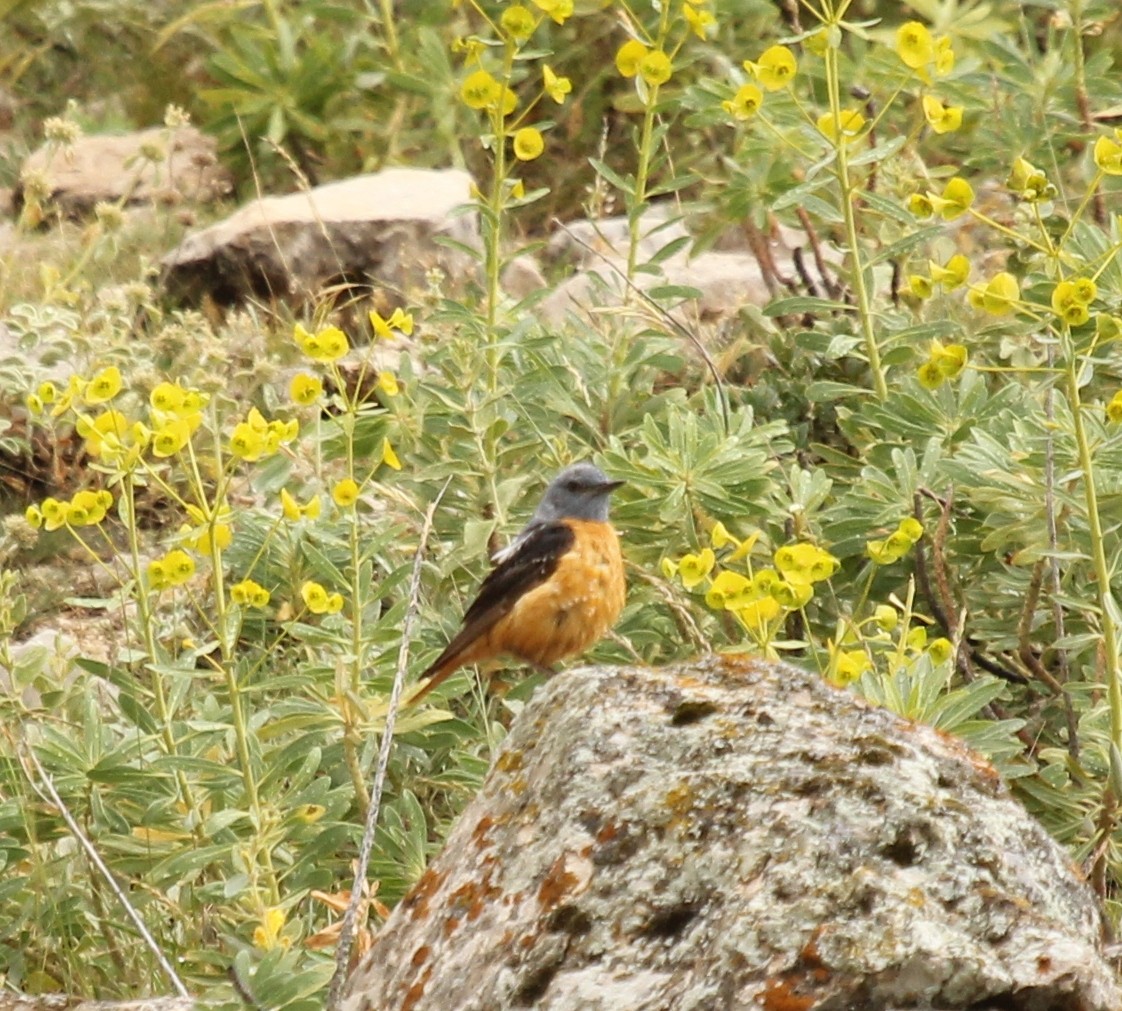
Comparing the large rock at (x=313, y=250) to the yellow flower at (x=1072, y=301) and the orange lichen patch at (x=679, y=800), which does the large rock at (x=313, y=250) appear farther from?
the orange lichen patch at (x=679, y=800)

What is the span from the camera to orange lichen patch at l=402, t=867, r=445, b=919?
3.10m

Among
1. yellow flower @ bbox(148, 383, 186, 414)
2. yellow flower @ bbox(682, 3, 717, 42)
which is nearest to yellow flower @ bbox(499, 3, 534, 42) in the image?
yellow flower @ bbox(682, 3, 717, 42)

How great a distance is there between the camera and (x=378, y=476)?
600 centimetres

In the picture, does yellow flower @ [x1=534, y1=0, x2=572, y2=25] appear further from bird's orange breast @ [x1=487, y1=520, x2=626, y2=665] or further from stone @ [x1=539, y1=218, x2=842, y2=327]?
stone @ [x1=539, y1=218, x2=842, y2=327]

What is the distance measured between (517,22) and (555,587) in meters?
1.54

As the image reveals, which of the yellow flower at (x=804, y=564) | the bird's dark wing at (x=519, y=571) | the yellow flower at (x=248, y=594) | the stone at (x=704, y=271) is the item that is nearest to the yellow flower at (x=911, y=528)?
the yellow flower at (x=804, y=564)

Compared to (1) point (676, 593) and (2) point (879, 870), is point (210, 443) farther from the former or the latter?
(2) point (879, 870)

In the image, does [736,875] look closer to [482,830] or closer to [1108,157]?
[482,830]

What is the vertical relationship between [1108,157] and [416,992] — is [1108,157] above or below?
above

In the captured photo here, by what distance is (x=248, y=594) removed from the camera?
418cm

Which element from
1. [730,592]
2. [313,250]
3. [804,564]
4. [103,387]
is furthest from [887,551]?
[313,250]

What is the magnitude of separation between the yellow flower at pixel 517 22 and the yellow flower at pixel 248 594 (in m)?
1.68

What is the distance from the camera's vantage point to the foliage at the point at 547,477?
13.7 ft

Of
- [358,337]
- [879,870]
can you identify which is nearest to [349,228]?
[358,337]
